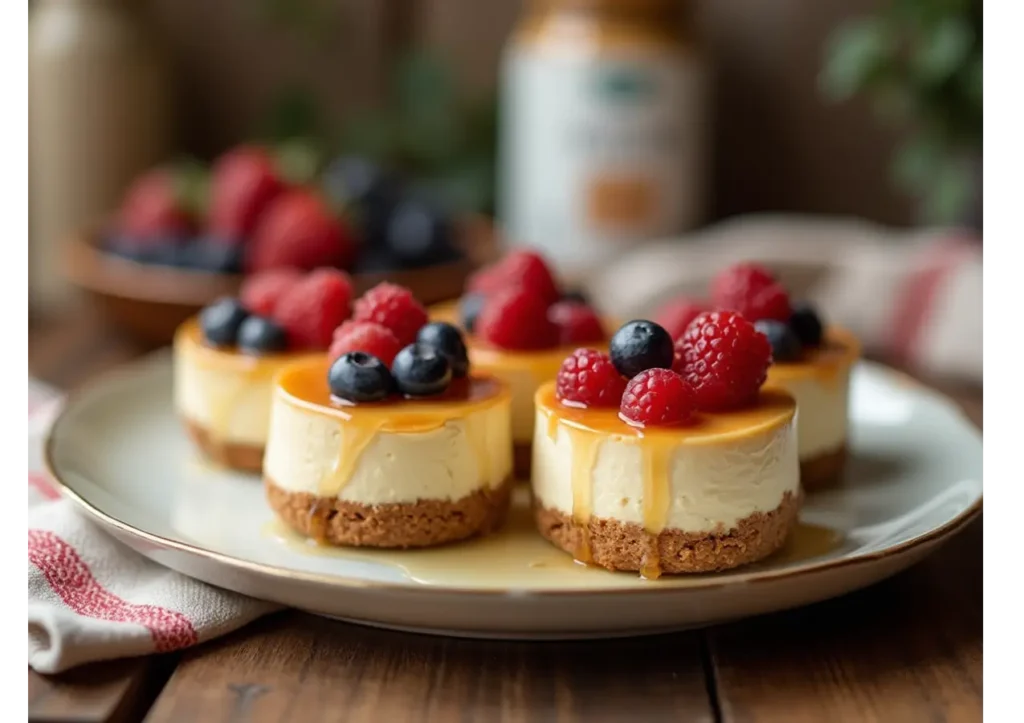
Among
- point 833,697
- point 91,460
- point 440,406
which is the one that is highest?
point 440,406

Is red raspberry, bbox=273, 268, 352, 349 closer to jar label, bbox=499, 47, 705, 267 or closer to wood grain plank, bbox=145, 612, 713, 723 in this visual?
wood grain plank, bbox=145, 612, 713, 723

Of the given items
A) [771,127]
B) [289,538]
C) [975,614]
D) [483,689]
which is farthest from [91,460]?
[771,127]

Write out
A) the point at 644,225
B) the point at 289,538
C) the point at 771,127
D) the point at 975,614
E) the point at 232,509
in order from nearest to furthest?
the point at 975,614
the point at 289,538
the point at 232,509
the point at 644,225
the point at 771,127

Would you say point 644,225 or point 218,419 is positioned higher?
point 644,225
